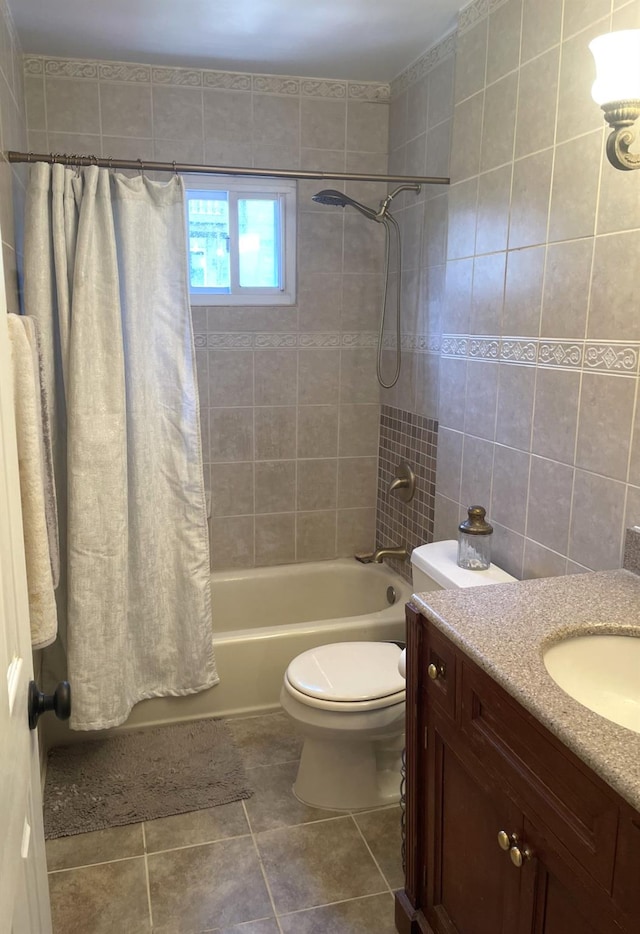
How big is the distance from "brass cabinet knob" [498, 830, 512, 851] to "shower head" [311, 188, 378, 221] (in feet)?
7.20

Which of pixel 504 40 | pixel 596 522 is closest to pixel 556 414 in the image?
pixel 596 522

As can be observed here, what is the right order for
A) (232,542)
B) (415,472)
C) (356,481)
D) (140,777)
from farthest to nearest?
(356,481) → (232,542) → (415,472) → (140,777)

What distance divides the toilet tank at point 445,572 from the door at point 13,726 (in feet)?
3.70

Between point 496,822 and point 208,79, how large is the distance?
277cm

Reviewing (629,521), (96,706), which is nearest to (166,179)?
(96,706)

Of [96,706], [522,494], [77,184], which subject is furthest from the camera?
[96,706]

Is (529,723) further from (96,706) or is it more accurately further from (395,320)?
(395,320)

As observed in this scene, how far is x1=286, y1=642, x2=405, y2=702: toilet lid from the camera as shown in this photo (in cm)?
204

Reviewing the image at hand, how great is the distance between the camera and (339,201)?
8.95 feet

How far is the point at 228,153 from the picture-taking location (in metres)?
2.87

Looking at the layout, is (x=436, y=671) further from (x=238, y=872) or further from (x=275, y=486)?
(x=275, y=486)

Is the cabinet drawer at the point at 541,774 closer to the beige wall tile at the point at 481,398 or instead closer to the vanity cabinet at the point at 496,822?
the vanity cabinet at the point at 496,822

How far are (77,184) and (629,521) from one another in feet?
6.00

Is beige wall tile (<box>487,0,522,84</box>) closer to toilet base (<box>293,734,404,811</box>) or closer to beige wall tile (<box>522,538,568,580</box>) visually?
beige wall tile (<box>522,538,568,580</box>)
